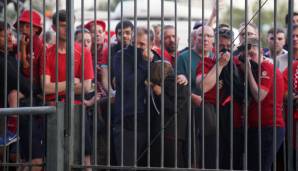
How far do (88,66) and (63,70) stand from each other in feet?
1.04

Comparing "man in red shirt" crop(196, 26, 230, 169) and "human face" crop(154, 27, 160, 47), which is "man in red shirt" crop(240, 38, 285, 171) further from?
"human face" crop(154, 27, 160, 47)

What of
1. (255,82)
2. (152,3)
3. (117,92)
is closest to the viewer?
(255,82)

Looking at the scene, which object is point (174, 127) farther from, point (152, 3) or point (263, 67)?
point (152, 3)

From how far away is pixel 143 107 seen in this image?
696 cm

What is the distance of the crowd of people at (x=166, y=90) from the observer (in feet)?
21.7

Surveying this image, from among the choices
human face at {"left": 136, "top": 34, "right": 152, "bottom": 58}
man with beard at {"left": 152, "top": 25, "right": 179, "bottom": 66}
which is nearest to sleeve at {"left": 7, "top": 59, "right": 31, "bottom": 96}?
human face at {"left": 136, "top": 34, "right": 152, "bottom": 58}

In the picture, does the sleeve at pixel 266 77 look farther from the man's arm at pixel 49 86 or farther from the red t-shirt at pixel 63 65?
the man's arm at pixel 49 86

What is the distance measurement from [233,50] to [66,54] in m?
1.34

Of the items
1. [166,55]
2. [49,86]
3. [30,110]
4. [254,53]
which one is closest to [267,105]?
[254,53]

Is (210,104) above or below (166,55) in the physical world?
below

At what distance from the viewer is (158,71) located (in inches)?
272

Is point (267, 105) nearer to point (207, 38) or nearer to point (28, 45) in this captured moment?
point (207, 38)

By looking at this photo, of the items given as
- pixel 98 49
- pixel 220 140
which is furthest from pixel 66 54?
pixel 220 140

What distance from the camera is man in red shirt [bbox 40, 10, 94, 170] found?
23.6 feet
